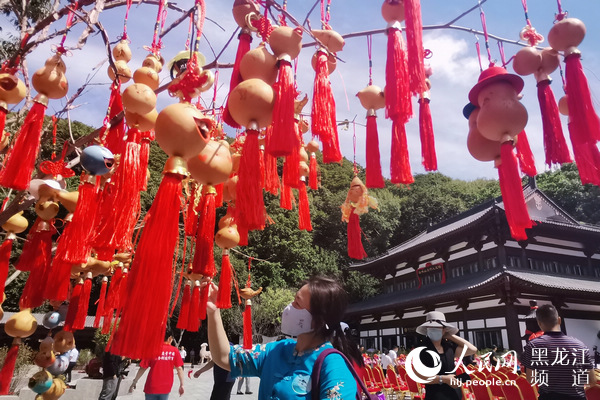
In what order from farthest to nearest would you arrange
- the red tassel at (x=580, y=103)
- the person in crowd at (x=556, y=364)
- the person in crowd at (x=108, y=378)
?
the person in crowd at (x=108, y=378), the person in crowd at (x=556, y=364), the red tassel at (x=580, y=103)

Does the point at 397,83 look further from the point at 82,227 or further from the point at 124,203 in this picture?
the point at 82,227

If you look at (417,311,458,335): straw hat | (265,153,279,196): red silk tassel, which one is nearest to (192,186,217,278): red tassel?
(265,153,279,196): red silk tassel

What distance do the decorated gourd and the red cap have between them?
0.85m

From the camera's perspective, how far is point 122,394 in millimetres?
9438

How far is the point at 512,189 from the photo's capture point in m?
1.25

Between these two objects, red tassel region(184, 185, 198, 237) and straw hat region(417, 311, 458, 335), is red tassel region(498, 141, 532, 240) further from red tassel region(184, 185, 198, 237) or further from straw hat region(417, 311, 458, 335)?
straw hat region(417, 311, 458, 335)

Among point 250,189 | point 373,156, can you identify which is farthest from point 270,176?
point 373,156

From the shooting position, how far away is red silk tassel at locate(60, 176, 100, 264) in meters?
1.80

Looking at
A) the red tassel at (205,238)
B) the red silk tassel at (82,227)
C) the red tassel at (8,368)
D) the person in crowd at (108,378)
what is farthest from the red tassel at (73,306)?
Result: the person in crowd at (108,378)

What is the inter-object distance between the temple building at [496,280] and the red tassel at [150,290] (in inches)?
Answer: 482

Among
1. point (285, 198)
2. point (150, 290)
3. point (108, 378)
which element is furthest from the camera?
point (108, 378)

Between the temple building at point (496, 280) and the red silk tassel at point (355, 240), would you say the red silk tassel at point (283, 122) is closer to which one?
the red silk tassel at point (355, 240)

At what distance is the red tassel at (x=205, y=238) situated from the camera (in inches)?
58.1

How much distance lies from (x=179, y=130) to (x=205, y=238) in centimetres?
55
